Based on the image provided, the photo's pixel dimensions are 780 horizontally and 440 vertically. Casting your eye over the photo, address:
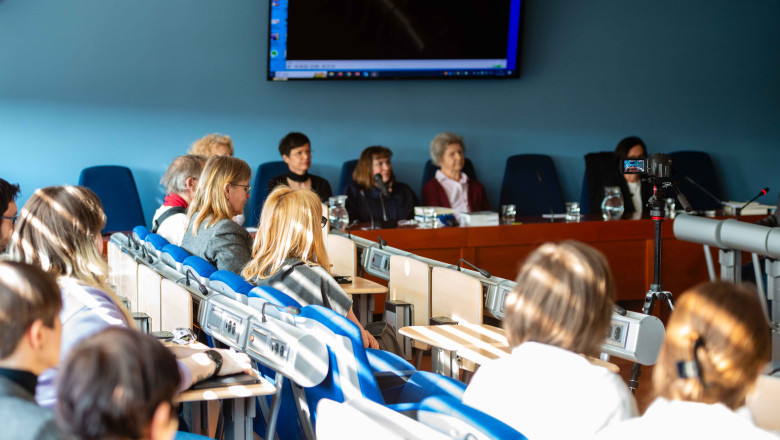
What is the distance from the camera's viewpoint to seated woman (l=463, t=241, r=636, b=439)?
4.88 ft

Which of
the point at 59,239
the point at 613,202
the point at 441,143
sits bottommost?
the point at 613,202

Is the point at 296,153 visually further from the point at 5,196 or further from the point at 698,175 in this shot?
the point at 698,175

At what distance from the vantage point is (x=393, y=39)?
652 centimetres

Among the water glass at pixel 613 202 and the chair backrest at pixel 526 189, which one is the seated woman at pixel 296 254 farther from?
the chair backrest at pixel 526 189

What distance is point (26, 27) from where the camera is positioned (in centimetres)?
587

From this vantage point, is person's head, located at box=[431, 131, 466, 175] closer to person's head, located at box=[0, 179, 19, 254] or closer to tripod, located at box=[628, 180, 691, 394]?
tripod, located at box=[628, 180, 691, 394]

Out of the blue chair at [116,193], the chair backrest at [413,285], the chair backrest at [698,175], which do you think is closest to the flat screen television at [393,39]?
the blue chair at [116,193]

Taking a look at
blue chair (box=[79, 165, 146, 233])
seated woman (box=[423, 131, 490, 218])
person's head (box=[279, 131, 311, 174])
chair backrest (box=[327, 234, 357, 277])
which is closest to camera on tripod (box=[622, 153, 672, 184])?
chair backrest (box=[327, 234, 357, 277])

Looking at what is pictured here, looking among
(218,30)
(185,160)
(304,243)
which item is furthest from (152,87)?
(304,243)

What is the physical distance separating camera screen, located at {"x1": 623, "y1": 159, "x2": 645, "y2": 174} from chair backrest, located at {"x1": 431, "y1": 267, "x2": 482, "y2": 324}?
112cm

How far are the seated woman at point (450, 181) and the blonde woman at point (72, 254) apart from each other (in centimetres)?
437

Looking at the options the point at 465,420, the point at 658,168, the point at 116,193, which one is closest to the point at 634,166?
the point at 658,168

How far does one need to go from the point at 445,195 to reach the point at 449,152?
1.08 feet

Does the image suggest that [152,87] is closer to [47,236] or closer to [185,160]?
[185,160]
